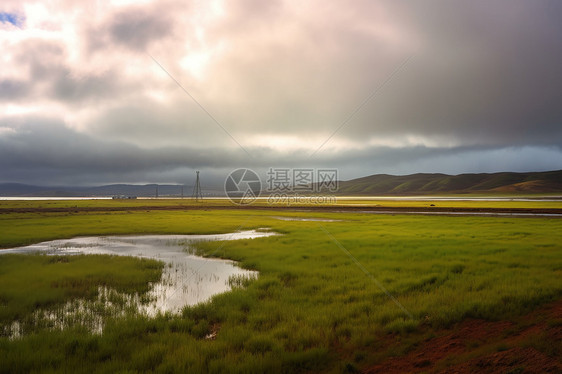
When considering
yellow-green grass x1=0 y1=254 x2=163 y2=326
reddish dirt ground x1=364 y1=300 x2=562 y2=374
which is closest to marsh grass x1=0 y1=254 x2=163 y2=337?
yellow-green grass x1=0 y1=254 x2=163 y2=326

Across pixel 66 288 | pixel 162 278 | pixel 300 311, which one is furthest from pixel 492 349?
pixel 66 288

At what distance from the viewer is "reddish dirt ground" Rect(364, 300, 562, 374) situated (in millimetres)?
5453

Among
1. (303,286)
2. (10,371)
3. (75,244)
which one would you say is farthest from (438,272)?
(75,244)

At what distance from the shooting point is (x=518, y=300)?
29.8 feet

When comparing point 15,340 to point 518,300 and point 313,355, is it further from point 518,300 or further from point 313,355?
point 518,300

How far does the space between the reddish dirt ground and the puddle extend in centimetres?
777

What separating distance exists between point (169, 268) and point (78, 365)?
33.4 ft

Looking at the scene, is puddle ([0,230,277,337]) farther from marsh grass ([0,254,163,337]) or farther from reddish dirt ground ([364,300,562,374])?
reddish dirt ground ([364,300,562,374])

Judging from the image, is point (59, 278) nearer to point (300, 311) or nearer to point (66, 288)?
point (66, 288)

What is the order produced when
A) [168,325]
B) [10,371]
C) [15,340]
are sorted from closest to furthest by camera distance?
[10,371] < [15,340] < [168,325]

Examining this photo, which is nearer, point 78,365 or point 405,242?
point 78,365

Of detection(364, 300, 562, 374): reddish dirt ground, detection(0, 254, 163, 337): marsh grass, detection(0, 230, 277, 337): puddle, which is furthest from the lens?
detection(0, 230, 277, 337): puddle

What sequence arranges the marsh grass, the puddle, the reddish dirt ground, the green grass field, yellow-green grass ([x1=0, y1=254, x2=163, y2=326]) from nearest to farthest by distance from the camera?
the reddish dirt ground
the green grass field
the marsh grass
the puddle
yellow-green grass ([x1=0, y1=254, x2=163, y2=326])

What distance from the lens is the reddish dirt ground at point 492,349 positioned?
215 inches
